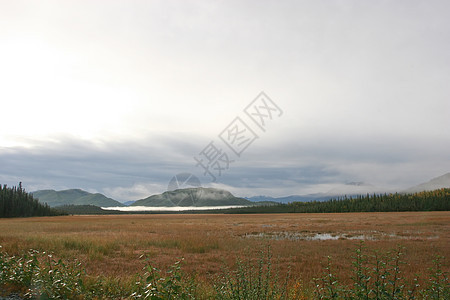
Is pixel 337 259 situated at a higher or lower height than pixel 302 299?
lower

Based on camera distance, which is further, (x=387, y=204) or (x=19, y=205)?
(x=387, y=204)

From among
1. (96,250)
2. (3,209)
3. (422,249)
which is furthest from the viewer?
(3,209)

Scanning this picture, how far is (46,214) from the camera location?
11631 cm

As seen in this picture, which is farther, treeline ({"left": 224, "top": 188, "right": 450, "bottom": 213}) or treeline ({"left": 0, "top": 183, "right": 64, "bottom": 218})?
treeline ({"left": 224, "top": 188, "right": 450, "bottom": 213})

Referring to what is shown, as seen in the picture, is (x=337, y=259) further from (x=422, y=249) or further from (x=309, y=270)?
(x=422, y=249)

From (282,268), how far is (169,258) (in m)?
6.29

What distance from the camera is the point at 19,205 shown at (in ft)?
337

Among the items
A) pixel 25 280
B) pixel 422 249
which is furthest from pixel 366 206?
pixel 25 280

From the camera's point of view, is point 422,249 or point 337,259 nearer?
point 337,259

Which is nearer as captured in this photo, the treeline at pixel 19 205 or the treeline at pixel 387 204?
the treeline at pixel 19 205

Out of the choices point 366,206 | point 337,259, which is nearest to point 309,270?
point 337,259

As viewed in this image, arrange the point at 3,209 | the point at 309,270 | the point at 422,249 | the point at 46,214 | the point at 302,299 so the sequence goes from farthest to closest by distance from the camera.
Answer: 1. the point at 46,214
2. the point at 3,209
3. the point at 422,249
4. the point at 309,270
5. the point at 302,299

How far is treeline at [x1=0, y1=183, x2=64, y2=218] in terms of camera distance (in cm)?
9819

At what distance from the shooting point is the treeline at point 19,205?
9819 centimetres
